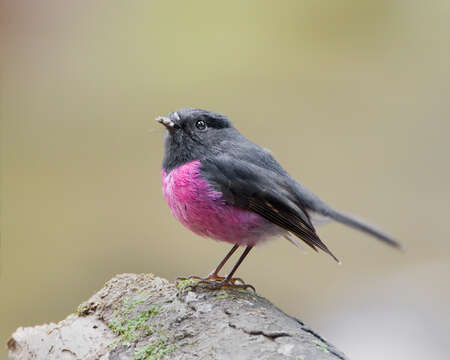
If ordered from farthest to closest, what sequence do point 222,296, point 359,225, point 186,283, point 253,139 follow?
Answer: 1. point 253,139
2. point 359,225
3. point 186,283
4. point 222,296

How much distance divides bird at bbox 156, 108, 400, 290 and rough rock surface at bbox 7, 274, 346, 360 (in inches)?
10.6

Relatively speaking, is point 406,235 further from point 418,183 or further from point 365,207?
point 418,183

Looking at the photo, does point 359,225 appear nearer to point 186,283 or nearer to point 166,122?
point 186,283

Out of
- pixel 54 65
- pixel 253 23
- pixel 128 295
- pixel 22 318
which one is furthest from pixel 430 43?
pixel 128 295

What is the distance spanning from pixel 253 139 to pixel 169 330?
6486mm

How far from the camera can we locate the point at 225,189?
132 inches

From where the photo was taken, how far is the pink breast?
3338 mm

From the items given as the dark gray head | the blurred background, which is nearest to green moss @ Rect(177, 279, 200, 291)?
the dark gray head

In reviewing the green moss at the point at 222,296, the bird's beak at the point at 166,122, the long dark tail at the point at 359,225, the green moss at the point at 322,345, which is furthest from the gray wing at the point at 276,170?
the green moss at the point at 322,345

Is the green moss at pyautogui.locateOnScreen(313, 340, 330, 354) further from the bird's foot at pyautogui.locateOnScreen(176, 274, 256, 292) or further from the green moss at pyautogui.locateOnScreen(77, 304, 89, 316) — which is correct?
the green moss at pyautogui.locateOnScreen(77, 304, 89, 316)

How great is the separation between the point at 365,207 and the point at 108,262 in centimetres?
372

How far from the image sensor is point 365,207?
27.2 feet

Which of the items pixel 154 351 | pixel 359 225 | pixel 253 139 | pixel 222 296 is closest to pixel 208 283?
pixel 222 296

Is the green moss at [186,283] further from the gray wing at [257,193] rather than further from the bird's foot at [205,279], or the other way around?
the gray wing at [257,193]
